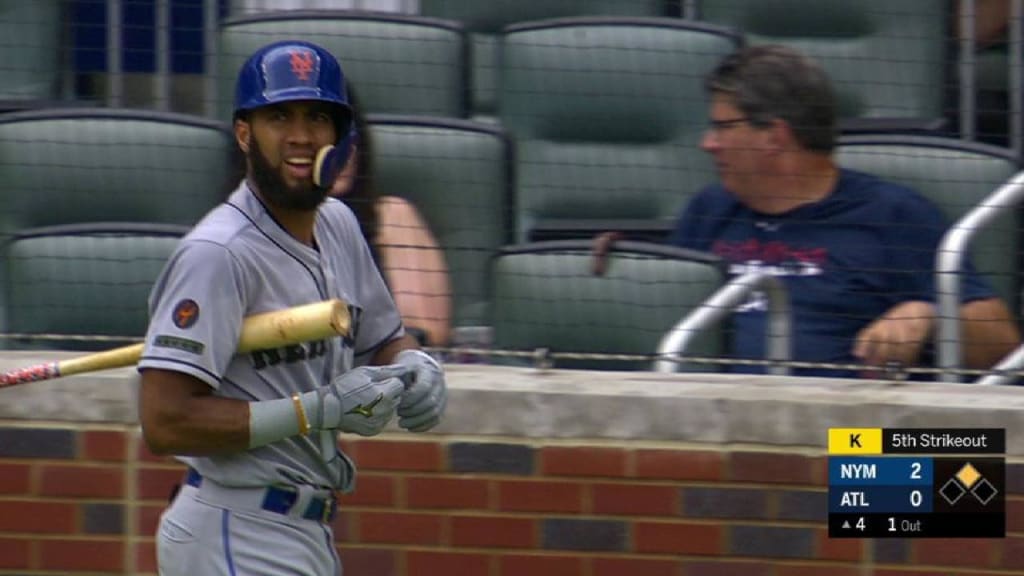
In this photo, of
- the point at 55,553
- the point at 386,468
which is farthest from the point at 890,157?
the point at 55,553

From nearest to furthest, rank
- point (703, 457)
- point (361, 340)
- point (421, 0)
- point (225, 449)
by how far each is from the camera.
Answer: point (225, 449)
point (361, 340)
point (703, 457)
point (421, 0)

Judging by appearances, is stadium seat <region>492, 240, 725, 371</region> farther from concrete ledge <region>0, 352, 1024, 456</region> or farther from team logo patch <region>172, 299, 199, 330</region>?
team logo patch <region>172, 299, 199, 330</region>

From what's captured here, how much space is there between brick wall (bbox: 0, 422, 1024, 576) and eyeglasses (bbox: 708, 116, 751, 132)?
0.83 m

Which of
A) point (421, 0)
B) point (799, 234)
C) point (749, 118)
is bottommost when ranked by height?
point (799, 234)

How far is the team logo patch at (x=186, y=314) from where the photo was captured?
316 cm

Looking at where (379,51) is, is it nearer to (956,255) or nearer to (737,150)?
(737,150)

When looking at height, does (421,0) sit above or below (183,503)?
above

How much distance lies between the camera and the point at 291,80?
3.24m

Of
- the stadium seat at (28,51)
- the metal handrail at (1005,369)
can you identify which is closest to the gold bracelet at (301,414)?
the metal handrail at (1005,369)

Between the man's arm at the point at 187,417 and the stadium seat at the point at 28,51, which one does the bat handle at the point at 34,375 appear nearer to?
the man's arm at the point at 187,417

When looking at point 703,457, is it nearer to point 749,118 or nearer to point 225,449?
point 749,118

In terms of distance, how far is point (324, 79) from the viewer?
10.7ft

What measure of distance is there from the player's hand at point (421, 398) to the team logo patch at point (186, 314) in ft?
1.32

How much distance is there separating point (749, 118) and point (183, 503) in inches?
76.3
